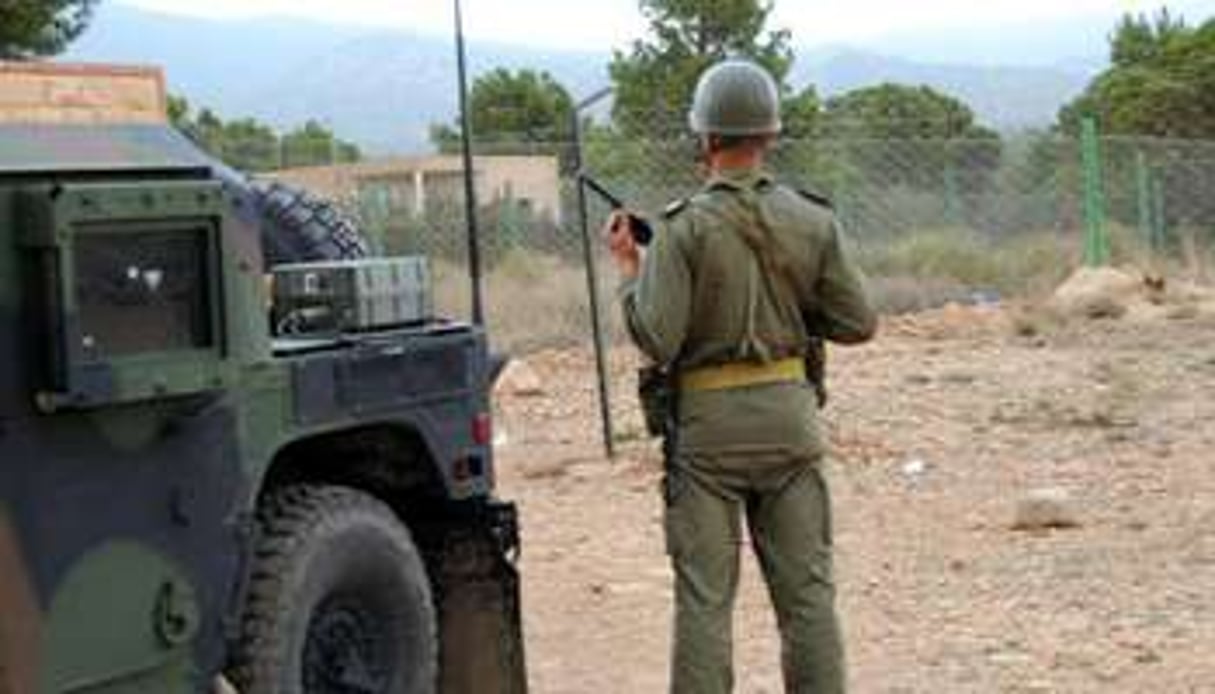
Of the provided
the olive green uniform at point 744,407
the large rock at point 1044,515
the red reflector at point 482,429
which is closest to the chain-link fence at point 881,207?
the large rock at point 1044,515

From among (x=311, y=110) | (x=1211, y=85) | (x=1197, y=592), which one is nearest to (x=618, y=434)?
(x=1197, y=592)

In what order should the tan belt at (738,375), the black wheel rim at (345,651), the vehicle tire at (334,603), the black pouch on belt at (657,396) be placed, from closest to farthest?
1. the vehicle tire at (334,603)
2. the black wheel rim at (345,651)
3. the tan belt at (738,375)
4. the black pouch on belt at (657,396)

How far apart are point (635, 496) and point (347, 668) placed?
584 centimetres

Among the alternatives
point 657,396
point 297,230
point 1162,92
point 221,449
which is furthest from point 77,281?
point 1162,92

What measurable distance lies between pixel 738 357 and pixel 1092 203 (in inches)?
745

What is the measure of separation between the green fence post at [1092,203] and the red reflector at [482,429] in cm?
1820

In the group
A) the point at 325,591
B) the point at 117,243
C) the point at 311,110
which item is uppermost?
the point at 311,110

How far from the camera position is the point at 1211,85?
116ft

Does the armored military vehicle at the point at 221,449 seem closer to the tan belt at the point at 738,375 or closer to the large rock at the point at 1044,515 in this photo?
the tan belt at the point at 738,375

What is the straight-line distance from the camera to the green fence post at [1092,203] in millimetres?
23719

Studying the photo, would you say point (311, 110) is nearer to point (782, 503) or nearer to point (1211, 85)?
point (1211, 85)

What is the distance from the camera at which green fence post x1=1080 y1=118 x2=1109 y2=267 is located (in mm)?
23719

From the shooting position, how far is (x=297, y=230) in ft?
20.4

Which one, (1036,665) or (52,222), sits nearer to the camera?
(52,222)
